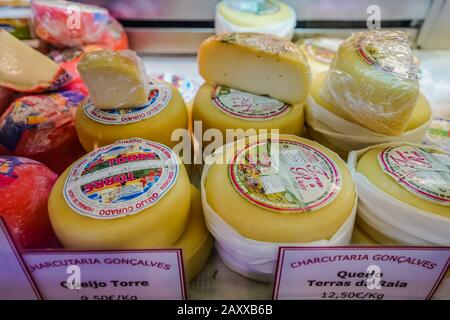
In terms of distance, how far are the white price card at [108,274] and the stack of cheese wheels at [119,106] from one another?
0.37m

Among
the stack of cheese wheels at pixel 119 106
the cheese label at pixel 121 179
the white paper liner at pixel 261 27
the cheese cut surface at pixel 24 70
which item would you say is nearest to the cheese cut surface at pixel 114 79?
the stack of cheese wheels at pixel 119 106

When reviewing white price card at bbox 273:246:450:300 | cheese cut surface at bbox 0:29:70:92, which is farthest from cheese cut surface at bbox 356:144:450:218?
cheese cut surface at bbox 0:29:70:92

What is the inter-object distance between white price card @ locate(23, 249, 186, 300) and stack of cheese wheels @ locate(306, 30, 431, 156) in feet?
1.98

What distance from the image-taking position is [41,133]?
1.09 meters

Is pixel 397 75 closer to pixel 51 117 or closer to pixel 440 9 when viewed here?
pixel 440 9

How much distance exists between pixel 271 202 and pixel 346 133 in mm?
393

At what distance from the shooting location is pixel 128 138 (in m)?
0.99

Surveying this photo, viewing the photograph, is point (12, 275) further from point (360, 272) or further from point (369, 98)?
point (369, 98)

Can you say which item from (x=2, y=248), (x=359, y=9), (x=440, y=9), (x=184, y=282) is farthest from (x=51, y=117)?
(x=440, y=9)

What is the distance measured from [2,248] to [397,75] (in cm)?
94

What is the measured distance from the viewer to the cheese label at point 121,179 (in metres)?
0.78
